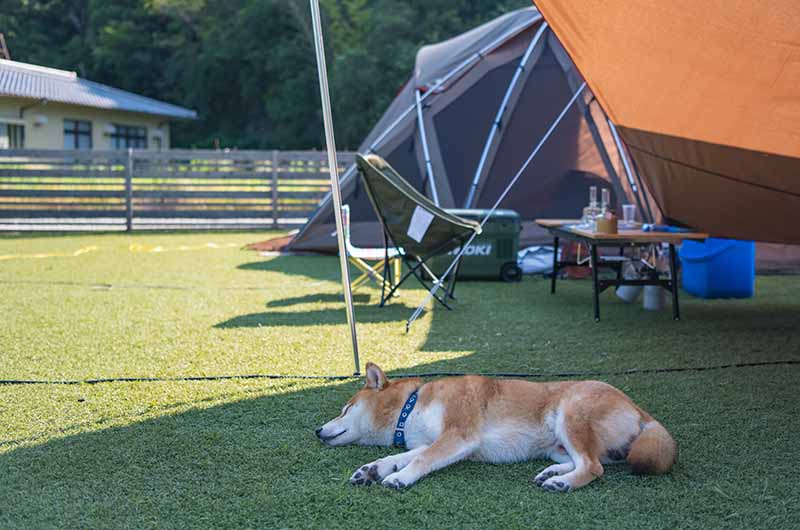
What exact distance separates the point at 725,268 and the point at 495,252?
2000 millimetres

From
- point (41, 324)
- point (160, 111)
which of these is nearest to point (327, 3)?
point (160, 111)

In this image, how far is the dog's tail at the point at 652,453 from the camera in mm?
2820

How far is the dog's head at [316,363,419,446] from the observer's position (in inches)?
124

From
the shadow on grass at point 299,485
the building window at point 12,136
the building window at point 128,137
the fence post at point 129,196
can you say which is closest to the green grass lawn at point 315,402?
the shadow on grass at point 299,485

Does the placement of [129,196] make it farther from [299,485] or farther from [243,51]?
[243,51]

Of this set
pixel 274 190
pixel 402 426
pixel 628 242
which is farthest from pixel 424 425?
pixel 274 190

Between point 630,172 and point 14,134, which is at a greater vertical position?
point 14,134

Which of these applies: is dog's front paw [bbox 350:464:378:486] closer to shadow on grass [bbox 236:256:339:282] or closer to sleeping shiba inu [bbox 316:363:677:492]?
sleeping shiba inu [bbox 316:363:677:492]

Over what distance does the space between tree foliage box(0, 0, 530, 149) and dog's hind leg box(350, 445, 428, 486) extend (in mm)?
24389

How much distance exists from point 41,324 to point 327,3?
87.8 feet

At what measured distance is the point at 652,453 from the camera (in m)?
2.81

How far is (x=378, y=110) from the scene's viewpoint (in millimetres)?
26656

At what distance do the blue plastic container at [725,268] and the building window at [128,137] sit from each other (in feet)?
68.2

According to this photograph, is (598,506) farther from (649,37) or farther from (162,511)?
(649,37)
